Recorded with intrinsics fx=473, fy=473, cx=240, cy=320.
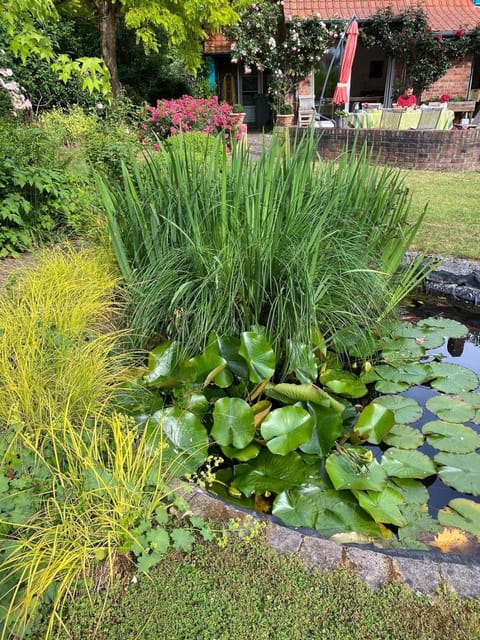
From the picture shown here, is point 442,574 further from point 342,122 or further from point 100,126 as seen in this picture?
point 342,122

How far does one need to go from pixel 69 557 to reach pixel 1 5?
2.78 metres

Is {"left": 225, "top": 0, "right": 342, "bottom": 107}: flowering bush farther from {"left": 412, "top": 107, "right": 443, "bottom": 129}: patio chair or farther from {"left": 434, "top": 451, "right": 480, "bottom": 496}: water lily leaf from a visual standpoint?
{"left": 434, "top": 451, "right": 480, "bottom": 496}: water lily leaf

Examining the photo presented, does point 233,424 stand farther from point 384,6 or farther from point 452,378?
point 384,6

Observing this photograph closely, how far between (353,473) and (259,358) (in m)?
0.65

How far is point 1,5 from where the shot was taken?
2.55 meters

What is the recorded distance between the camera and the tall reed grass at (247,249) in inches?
93.6

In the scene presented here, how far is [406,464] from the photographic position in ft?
7.11

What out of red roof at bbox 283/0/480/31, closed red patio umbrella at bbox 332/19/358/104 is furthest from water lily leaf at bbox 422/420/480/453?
red roof at bbox 283/0/480/31

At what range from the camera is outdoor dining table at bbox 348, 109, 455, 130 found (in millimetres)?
9539

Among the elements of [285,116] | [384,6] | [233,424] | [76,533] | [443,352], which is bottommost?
[443,352]

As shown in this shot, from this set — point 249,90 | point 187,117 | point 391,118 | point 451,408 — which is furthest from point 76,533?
point 249,90

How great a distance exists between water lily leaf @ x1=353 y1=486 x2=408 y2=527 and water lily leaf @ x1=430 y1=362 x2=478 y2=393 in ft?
3.16

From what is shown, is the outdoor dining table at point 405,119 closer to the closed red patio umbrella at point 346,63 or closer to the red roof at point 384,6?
the closed red patio umbrella at point 346,63

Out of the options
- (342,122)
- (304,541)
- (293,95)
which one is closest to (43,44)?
(304,541)
